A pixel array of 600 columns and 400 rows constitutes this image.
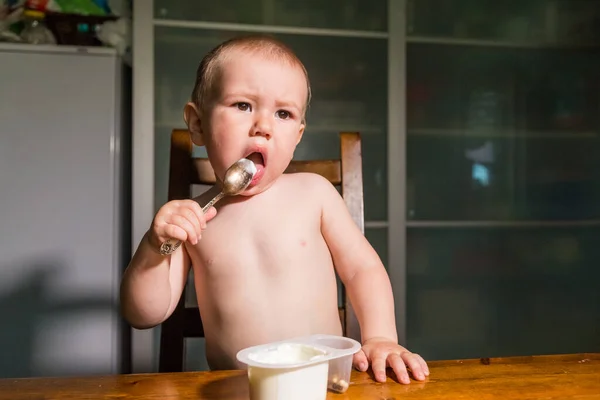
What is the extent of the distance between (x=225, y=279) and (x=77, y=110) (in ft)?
3.36

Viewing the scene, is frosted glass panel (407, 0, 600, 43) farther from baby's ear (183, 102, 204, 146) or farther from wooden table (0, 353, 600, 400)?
wooden table (0, 353, 600, 400)

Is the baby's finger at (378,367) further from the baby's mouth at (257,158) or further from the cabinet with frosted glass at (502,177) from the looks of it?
the cabinet with frosted glass at (502,177)

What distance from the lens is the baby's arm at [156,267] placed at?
1.77 ft

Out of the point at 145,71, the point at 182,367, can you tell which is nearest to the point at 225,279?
the point at 182,367

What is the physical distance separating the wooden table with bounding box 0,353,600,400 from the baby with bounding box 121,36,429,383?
0.26 ft

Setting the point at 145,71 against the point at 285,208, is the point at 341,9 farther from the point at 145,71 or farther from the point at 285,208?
the point at 285,208

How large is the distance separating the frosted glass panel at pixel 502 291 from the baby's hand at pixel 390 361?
1.35m

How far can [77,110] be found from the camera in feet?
5.08

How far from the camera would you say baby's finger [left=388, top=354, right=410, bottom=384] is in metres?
0.54

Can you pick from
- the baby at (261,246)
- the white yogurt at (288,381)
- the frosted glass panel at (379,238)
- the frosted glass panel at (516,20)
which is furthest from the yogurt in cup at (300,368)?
the frosted glass panel at (516,20)

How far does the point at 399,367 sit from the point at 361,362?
0.14ft

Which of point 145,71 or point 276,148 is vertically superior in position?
point 145,71

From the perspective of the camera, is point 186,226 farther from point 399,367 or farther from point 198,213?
point 399,367

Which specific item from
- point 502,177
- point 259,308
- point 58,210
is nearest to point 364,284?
point 259,308
